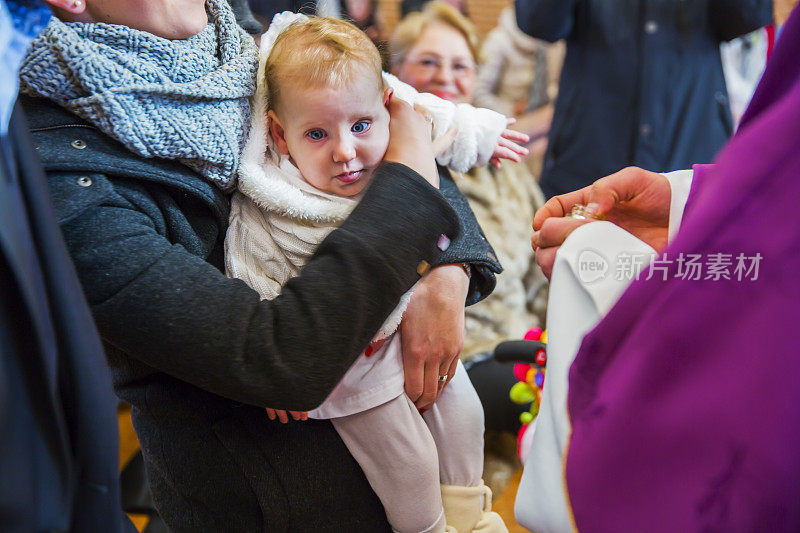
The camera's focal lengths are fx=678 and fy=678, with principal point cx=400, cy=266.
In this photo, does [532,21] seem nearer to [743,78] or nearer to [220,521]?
[743,78]

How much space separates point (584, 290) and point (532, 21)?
5.95 feet

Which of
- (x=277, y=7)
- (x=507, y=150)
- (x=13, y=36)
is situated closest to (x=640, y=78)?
(x=277, y=7)

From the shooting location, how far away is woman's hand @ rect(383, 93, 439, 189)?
930mm

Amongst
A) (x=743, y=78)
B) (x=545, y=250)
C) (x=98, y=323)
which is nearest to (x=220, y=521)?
(x=98, y=323)

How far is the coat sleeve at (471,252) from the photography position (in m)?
1.09

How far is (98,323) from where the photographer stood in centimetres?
81

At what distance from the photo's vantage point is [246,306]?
809mm

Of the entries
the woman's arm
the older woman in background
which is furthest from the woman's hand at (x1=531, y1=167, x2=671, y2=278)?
the older woman in background

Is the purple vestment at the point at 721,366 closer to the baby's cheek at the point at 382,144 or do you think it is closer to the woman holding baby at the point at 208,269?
the woman holding baby at the point at 208,269

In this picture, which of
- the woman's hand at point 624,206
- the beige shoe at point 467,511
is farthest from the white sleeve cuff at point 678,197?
the beige shoe at point 467,511

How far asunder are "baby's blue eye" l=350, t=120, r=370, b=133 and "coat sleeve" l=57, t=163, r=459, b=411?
0.29 meters

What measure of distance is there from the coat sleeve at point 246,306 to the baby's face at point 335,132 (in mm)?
258

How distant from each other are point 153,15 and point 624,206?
2.42ft

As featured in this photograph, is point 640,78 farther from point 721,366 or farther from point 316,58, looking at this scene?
point 721,366
